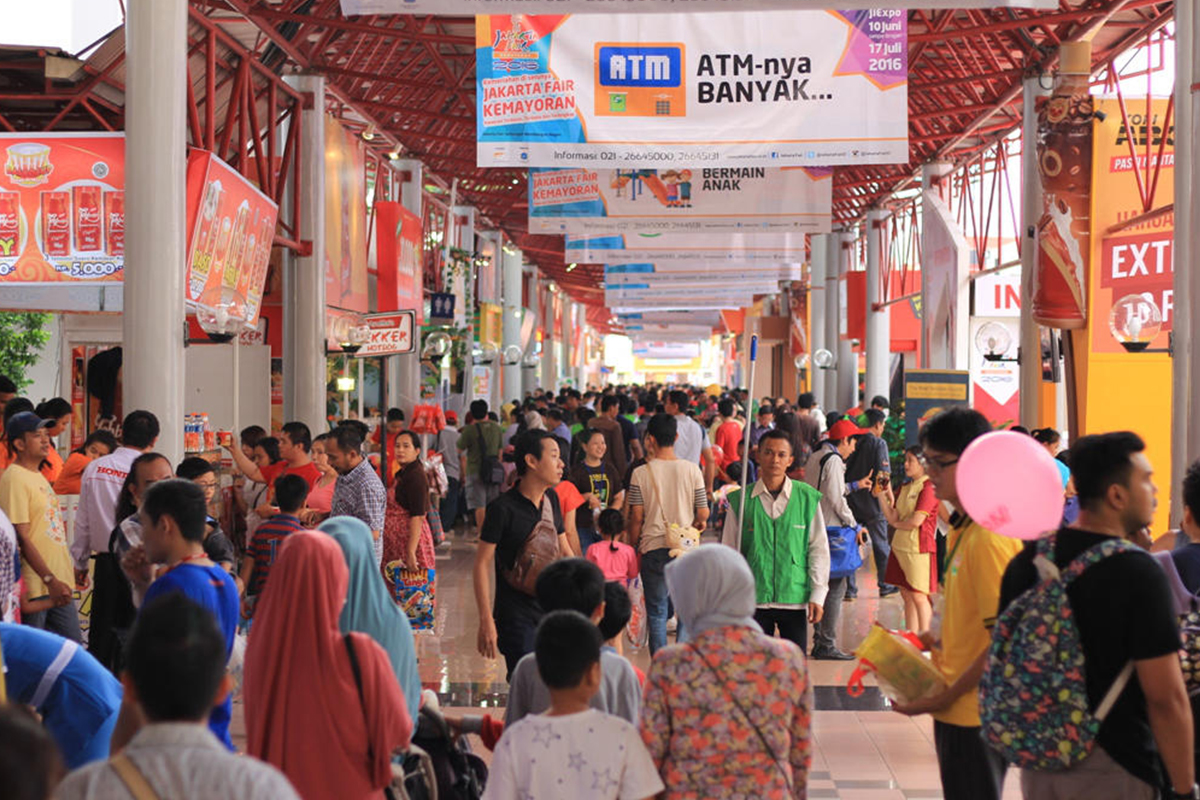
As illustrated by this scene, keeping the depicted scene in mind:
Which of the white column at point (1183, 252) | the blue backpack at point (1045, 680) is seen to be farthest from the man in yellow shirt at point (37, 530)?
the white column at point (1183, 252)

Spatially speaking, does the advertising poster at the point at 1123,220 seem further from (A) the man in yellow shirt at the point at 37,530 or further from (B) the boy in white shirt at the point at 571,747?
(B) the boy in white shirt at the point at 571,747

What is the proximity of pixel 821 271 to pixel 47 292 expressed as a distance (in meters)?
23.6

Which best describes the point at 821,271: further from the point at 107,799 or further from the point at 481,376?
the point at 107,799

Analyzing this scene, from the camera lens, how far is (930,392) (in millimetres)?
15734

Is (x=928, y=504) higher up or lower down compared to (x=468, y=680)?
higher up

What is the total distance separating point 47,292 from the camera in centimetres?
1317

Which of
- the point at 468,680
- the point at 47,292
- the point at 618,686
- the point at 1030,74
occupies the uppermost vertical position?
the point at 1030,74

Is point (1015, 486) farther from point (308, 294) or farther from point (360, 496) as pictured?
point (308, 294)

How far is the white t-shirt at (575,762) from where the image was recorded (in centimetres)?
336

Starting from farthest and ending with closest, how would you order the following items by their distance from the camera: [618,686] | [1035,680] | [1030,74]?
[1030,74]
[618,686]
[1035,680]

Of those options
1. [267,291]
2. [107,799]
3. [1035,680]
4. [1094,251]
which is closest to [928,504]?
[1094,251]

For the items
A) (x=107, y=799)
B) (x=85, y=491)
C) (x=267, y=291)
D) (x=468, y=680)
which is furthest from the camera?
(x=267, y=291)

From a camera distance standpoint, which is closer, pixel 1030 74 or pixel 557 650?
pixel 557 650

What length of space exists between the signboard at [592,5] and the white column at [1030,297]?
755 centimetres
